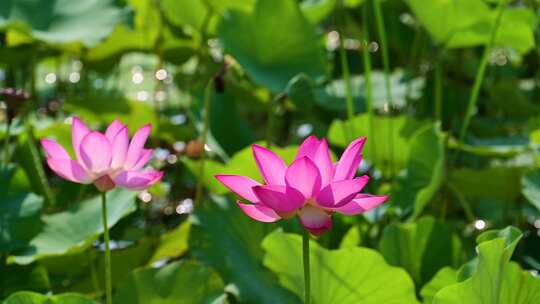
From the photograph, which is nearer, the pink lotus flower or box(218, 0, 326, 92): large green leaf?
the pink lotus flower

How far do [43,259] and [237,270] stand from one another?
0.24 metres

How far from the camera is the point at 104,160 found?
915 millimetres

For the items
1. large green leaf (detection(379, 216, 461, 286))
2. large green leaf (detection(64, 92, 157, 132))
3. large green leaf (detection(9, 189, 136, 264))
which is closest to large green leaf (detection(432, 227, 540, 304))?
large green leaf (detection(379, 216, 461, 286))

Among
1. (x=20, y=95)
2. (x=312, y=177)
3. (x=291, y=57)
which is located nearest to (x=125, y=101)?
(x=291, y=57)

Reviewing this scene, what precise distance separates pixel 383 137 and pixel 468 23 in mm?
213

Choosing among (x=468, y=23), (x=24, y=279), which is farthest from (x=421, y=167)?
(x=24, y=279)

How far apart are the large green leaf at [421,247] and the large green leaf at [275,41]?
0.39m

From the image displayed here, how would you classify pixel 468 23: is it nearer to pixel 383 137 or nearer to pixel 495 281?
pixel 383 137

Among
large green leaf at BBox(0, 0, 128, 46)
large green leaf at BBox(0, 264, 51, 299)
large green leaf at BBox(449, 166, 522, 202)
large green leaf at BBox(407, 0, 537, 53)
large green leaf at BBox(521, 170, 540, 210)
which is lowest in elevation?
large green leaf at BBox(449, 166, 522, 202)

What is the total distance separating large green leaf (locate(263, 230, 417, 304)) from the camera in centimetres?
101

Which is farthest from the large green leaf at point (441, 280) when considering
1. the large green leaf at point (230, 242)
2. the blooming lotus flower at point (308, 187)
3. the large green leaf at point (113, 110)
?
the large green leaf at point (113, 110)

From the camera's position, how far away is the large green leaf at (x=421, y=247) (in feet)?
3.91

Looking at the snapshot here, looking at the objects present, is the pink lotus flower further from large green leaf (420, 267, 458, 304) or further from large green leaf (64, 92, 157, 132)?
large green leaf (64, 92, 157, 132)

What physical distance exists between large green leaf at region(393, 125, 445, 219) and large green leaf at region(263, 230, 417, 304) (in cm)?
26
